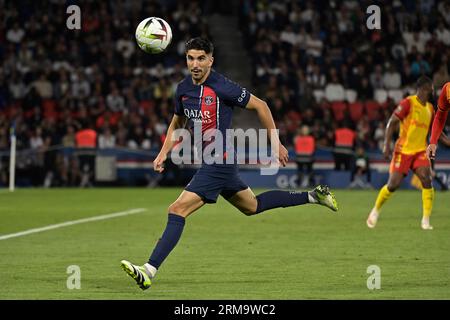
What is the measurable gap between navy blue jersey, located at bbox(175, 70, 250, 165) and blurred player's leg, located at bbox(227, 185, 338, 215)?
73cm

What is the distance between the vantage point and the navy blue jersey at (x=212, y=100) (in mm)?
9820

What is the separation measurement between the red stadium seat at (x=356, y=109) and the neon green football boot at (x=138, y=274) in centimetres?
2241

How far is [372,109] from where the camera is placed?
31.2m

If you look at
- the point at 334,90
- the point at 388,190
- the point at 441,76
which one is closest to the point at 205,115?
the point at 388,190

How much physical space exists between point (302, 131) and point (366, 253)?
54.2 feet

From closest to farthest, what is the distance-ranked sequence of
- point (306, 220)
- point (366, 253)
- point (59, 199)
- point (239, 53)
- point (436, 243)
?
point (366, 253)
point (436, 243)
point (306, 220)
point (59, 199)
point (239, 53)

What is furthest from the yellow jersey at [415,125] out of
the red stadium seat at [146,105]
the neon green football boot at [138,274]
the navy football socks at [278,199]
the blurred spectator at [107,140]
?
the red stadium seat at [146,105]

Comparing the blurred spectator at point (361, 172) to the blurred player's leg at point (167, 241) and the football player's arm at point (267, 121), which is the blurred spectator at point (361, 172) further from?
the blurred player's leg at point (167, 241)

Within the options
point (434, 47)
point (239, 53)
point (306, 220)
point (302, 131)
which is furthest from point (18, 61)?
point (306, 220)

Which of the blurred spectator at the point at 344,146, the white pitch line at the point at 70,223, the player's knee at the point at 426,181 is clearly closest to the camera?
the white pitch line at the point at 70,223

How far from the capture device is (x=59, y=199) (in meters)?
23.7

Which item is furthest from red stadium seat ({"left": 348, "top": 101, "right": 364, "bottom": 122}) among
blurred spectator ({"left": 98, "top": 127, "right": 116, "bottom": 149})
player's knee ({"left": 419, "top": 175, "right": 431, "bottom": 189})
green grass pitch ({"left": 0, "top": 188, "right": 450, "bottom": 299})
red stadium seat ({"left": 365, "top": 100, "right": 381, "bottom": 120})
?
player's knee ({"left": 419, "top": 175, "right": 431, "bottom": 189})

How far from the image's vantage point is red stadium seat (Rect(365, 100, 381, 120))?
30781 millimetres

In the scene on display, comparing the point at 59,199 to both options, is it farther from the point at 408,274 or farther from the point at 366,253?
the point at 408,274
